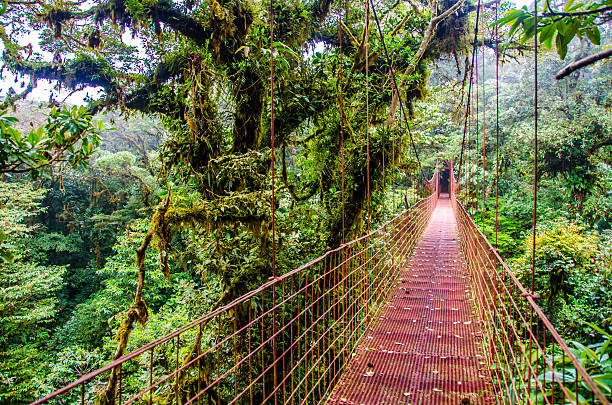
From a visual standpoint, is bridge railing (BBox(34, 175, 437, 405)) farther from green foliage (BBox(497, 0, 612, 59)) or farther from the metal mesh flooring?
green foliage (BBox(497, 0, 612, 59))

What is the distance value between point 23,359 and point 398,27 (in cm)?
1108

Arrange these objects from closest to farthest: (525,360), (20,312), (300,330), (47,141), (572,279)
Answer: (525,360)
(47,141)
(300,330)
(572,279)
(20,312)

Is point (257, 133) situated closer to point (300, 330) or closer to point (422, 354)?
point (300, 330)

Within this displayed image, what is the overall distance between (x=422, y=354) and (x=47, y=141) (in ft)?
6.72

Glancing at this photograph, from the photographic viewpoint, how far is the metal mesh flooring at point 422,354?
1.58 meters

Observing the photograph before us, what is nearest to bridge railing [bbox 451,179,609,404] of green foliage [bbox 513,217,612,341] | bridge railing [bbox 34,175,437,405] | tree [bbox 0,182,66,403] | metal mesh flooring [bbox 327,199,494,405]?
metal mesh flooring [bbox 327,199,494,405]

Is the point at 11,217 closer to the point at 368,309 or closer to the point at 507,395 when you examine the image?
the point at 368,309

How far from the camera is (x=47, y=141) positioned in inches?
51.3

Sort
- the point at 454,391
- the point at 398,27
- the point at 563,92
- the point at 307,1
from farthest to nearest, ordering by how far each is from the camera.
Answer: the point at 563,92, the point at 398,27, the point at 307,1, the point at 454,391

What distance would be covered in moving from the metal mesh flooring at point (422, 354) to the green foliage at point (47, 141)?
59.2 inches

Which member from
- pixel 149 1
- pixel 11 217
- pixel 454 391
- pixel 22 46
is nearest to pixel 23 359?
pixel 11 217

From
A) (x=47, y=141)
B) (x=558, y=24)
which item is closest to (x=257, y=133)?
(x=47, y=141)

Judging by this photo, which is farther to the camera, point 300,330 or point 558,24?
point 300,330

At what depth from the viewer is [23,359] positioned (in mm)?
8711
